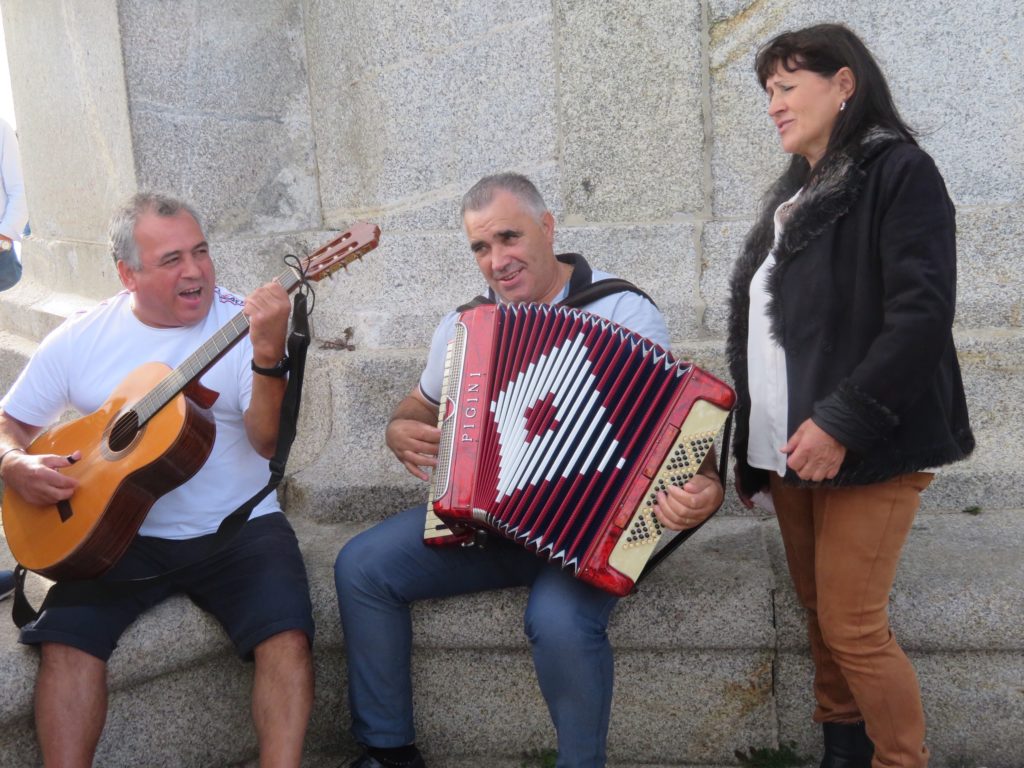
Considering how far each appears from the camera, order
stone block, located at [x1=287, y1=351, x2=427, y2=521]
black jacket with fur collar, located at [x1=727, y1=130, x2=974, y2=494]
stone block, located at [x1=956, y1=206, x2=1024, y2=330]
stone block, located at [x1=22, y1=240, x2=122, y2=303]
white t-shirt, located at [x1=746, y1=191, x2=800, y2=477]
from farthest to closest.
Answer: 1. stone block, located at [x1=22, y1=240, x2=122, y2=303]
2. stone block, located at [x1=287, y1=351, x2=427, y2=521]
3. stone block, located at [x1=956, y1=206, x2=1024, y2=330]
4. white t-shirt, located at [x1=746, y1=191, x2=800, y2=477]
5. black jacket with fur collar, located at [x1=727, y1=130, x2=974, y2=494]

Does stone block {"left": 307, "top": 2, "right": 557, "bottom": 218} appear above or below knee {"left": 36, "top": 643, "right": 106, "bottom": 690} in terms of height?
above

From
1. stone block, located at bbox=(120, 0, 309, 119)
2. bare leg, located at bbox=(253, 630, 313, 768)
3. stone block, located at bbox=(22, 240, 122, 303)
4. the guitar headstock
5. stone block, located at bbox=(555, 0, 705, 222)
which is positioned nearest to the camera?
bare leg, located at bbox=(253, 630, 313, 768)

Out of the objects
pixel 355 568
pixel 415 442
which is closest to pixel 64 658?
pixel 355 568

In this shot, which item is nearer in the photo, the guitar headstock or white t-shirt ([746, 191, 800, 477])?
white t-shirt ([746, 191, 800, 477])

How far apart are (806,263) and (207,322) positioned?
1.54 metres

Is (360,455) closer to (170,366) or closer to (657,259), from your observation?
(170,366)

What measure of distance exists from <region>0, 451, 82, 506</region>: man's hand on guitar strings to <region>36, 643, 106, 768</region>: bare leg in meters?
0.35

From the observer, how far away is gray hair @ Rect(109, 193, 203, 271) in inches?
106

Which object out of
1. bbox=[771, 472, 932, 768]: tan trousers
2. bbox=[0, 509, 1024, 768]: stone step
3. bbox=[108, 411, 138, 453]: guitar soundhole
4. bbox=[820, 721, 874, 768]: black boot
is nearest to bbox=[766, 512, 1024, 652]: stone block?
bbox=[0, 509, 1024, 768]: stone step

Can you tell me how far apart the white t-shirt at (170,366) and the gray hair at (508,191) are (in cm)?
69

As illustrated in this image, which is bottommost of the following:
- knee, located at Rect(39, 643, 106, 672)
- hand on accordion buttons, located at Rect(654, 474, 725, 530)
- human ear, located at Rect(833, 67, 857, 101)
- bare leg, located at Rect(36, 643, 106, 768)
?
bare leg, located at Rect(36, 643, 106, 768)

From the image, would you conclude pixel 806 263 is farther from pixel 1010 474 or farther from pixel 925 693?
pixel 1010 474

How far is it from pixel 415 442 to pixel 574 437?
0.49 meters

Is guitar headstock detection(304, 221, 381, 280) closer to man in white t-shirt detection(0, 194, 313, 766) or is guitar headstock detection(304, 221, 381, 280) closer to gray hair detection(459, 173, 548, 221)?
man in white t-shirt detection(0, 194, 313, 766)
